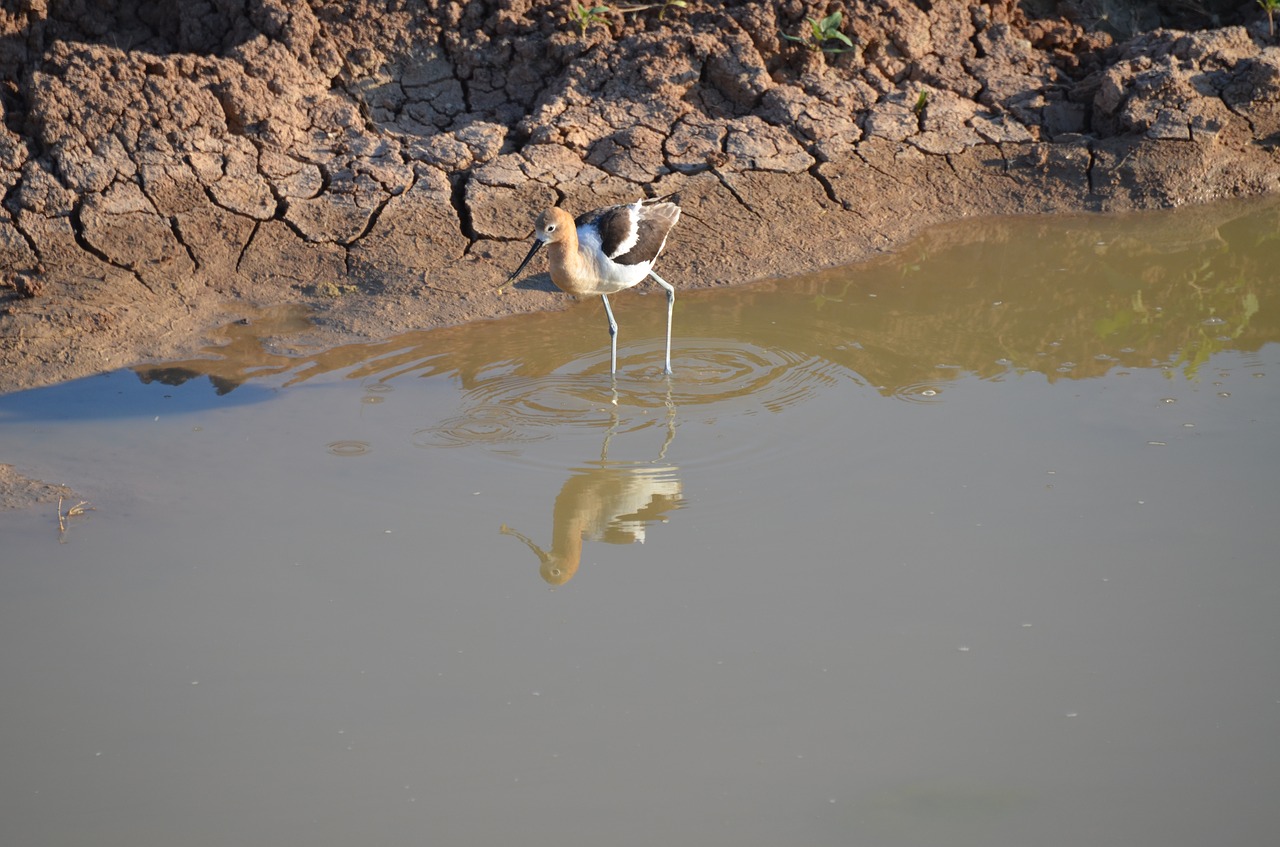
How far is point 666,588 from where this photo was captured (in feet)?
12.9

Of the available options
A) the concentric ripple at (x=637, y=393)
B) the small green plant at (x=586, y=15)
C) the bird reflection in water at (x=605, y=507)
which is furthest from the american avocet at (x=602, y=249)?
the small green plant at (x=586, y=15)

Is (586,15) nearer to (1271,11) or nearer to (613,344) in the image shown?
(613,344)

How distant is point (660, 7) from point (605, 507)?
4.16 m

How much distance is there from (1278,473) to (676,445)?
7.65 ft

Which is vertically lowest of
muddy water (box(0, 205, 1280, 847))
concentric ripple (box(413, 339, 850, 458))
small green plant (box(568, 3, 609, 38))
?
muddy water (box(0, 205, 1280, 847))

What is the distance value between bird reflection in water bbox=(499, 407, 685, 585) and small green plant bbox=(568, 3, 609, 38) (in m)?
3.48

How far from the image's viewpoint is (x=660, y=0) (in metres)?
7.48

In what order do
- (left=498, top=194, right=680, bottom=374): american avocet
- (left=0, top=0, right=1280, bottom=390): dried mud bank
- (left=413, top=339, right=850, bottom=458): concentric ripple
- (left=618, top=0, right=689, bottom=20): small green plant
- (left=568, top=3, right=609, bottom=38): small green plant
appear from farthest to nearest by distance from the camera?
(left=618, top=0, right=689, bottom=20): small green plant → (left=568, top=3, right=609, bottom=38): small green plant → (left=0, top=0, right=1280, bottom=390): dried mud bank → (left=498, top=194, right=680, bottom=374): american avocet → (left=413, top=339, right=850, bottom=458): concentric ripple

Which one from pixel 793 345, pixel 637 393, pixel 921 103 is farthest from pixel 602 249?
pixel 921 103

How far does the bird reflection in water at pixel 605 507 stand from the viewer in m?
4.16

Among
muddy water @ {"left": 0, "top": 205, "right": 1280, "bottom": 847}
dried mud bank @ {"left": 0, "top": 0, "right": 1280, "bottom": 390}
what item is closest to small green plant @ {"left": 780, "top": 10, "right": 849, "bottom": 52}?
dried mud bank @ {"left": 0, "top": 0, "right": 1280, "bottom": 390}

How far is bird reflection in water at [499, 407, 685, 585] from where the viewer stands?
416 cm

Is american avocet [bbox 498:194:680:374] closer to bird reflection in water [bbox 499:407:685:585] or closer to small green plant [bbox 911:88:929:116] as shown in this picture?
bird reflection in water [bbox 499:407:685:585]

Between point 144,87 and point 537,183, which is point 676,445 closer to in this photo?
point 537,183
